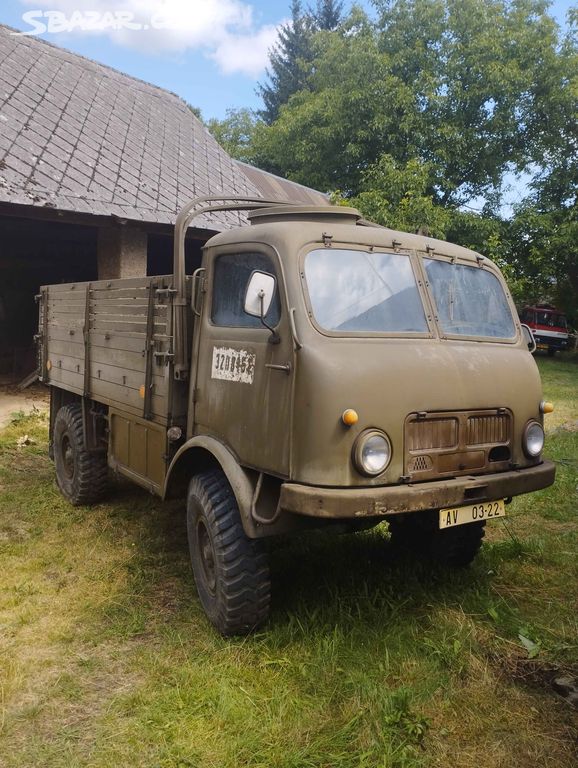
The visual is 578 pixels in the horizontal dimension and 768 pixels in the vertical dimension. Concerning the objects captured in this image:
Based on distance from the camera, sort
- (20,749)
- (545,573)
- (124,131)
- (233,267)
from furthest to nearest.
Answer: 1. (124,131)
2. (545,573)
3. (233,267)
4. (20,749)

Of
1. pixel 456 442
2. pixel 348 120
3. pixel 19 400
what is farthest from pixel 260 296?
pixel 348 120

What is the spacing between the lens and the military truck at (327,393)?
2.99 m

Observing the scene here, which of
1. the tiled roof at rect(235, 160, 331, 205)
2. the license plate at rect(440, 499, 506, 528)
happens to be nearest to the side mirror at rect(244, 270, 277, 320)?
the license plate at rect(440, 499, 506, 528)

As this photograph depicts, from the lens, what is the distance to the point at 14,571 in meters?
4.25

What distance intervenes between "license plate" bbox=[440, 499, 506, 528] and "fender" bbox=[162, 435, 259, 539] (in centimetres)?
93

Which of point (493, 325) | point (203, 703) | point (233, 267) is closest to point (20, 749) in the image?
point (203, 703)

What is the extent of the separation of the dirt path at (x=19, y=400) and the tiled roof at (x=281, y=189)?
7761mm

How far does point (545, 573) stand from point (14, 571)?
3.43 m

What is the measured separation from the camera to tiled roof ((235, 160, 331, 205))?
1639 centimetres

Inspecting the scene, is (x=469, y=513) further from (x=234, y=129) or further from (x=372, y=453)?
(x=234, y=129)

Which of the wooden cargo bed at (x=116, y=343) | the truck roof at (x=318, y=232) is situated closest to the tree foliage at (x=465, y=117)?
the wooden cargo bed at (x=116, y=343)

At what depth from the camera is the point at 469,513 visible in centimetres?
330

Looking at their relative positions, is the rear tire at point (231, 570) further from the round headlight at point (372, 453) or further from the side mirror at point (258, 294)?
the side mirror at point (258, 294)

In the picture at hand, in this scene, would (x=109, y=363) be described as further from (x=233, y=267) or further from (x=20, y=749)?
(x=20, y=749)
